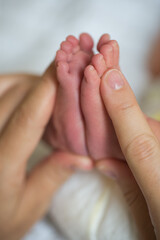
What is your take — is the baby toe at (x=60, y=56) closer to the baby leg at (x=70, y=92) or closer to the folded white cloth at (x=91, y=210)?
the baby leg at (x=70, y=92)

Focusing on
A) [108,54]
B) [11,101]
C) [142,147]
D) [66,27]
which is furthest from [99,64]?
[66,27]

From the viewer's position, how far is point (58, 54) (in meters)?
0.42

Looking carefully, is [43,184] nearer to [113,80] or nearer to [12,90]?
[12,90]

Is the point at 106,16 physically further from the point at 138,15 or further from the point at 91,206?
the point at 91,206

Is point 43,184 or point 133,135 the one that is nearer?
point 133,135

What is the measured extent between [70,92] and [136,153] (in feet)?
0.47

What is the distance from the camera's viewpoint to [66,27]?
1.00m

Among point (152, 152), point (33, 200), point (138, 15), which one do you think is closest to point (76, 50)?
point (152, 152)

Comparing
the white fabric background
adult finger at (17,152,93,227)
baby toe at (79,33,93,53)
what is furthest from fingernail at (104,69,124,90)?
the white fabric background

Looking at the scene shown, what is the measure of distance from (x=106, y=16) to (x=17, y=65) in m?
0.37

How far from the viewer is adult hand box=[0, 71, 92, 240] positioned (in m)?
0.48

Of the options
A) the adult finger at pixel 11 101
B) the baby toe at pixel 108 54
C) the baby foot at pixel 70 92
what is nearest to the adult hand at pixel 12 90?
the adult finger at pixel 11 101

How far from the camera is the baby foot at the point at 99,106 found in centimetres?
38

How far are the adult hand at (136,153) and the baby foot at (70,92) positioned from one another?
0.07m
